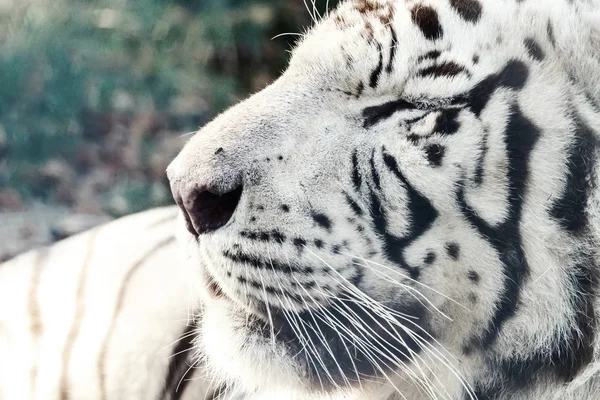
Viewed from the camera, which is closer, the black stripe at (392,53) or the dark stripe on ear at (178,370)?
the black stripe at (392,53)

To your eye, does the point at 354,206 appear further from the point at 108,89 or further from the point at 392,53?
the point at 108,89

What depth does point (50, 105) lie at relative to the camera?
1.24 m

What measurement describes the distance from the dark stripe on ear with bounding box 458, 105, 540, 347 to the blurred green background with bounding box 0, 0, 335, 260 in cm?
59

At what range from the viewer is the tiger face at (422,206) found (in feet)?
1.90

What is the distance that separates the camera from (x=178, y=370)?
3.37ft

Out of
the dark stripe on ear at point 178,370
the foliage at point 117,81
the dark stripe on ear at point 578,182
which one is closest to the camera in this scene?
the dark stripe on ear at point 578,182

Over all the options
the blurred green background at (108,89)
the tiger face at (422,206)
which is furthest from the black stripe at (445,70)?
the blurred green background at (108,89)

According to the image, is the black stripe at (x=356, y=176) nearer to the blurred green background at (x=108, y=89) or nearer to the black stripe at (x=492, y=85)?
the black stripe at (x=492, y=85)

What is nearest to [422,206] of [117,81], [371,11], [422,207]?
[422,207]

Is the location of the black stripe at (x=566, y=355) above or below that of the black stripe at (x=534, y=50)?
below

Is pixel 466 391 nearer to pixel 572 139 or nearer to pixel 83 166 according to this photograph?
pixel 572 139

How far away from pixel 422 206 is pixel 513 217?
0.25 feet

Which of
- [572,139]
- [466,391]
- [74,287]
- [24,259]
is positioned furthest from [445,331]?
[24,259]

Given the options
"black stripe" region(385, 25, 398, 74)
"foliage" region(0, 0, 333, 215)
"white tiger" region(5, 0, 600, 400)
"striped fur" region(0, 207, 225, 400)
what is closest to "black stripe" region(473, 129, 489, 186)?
"white tiger" region(5, 0, 600, 400)
